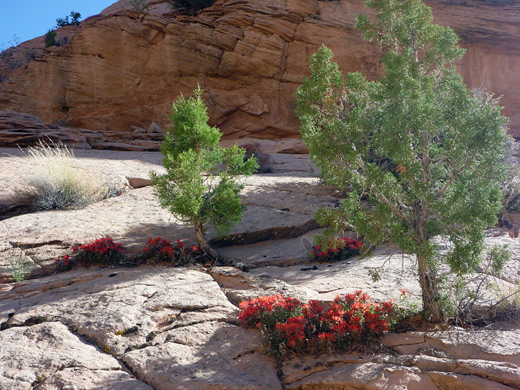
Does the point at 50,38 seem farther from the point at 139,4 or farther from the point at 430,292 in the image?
the point at 430,292

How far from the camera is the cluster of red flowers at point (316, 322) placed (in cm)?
435

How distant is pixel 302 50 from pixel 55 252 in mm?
14906

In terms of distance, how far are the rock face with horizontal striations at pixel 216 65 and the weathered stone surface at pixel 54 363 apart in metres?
15.6

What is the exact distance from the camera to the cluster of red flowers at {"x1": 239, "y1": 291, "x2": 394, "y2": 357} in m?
4.35

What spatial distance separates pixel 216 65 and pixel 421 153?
16.1 meters

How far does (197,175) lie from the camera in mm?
6941

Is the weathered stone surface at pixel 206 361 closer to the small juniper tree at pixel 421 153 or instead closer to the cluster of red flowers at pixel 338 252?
the small juniper tree at pixel 421 153

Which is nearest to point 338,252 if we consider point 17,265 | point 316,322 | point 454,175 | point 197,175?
point 197,175

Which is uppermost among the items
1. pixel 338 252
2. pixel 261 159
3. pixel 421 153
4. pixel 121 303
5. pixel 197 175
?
pixel 421 153

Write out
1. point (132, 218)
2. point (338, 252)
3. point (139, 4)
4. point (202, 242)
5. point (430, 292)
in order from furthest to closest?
point (139, 4)
point (132, 218)
point (202, 242)
point (338, 252)
point (430, 292)

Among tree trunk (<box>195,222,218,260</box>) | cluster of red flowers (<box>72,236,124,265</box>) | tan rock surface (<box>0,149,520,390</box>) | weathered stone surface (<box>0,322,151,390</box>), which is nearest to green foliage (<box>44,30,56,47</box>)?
tan rock surface (<box>0,149,520,390</box>)

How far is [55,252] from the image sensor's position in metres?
6.96

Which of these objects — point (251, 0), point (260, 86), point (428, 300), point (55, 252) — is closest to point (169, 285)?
point (55, 252)

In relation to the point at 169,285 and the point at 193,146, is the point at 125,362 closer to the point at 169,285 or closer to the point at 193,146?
the point at 169,285
